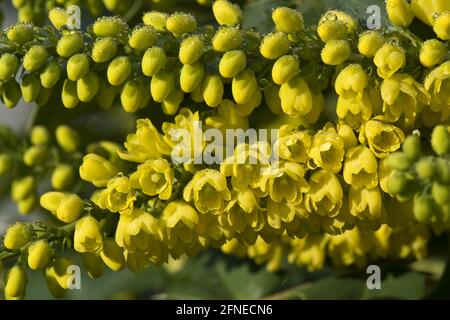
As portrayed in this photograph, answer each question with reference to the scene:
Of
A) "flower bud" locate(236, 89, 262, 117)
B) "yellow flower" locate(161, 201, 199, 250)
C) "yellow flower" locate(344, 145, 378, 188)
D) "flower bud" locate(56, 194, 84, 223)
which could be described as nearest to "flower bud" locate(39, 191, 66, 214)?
"flower bud" locate(56, 194, 84, 223)

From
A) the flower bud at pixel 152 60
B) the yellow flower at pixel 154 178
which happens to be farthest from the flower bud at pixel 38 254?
the flower bud at pixel 152 60

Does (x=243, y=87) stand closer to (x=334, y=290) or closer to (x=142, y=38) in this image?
(x=142, y=38)

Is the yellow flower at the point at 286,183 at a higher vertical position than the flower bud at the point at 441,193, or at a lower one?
higher

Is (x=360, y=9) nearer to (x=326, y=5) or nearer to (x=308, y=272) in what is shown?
(x=326, y=5)

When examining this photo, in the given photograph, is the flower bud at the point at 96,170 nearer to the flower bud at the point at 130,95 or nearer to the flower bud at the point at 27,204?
the flower bud at the point at 130,95

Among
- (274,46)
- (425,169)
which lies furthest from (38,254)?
(425,169)
